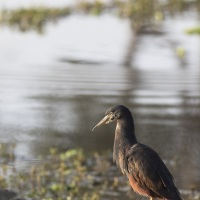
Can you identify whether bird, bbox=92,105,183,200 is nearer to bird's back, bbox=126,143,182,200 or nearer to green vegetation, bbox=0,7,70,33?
→ bird's back, bbox=126,143,182,200

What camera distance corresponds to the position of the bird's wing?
781 cm

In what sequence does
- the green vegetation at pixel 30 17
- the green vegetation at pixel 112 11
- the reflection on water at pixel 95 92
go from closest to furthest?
the reflection on water at pixel 95 92 < the green vegetation at pixel 30 17 < the green vegetation at pixel 112 11

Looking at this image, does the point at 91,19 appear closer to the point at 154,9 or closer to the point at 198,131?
the point at 154,9

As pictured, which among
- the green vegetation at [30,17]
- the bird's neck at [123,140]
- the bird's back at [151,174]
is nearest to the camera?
the bird's back at [151,174]

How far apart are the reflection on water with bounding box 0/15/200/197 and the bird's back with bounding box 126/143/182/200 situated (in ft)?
8.35

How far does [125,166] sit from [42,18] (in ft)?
58.9

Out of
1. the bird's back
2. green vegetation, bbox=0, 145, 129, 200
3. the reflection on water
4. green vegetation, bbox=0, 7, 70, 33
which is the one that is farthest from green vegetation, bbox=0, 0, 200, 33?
the bird's back

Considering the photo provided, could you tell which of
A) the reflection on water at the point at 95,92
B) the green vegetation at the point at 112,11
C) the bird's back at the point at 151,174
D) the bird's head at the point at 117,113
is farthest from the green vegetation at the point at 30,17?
the bird's back at the point at 151,174

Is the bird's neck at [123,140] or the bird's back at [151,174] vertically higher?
the bird's neck at [123,140]

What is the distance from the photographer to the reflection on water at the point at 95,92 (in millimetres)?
12336

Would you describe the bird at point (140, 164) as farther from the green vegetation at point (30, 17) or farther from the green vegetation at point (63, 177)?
the green vegetation at point (30, 17)

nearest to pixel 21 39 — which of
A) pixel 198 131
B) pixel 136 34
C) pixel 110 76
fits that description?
pixel 136 34

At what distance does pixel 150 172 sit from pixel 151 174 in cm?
2

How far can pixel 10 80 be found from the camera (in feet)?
53.8
